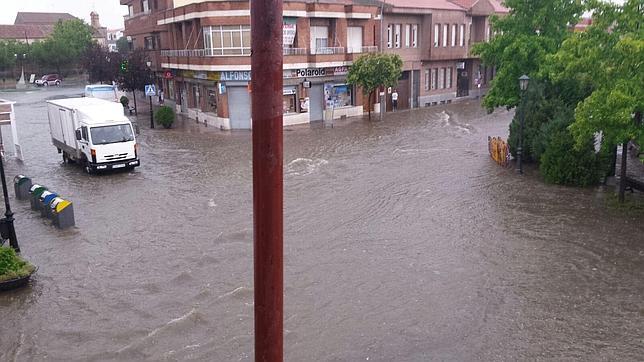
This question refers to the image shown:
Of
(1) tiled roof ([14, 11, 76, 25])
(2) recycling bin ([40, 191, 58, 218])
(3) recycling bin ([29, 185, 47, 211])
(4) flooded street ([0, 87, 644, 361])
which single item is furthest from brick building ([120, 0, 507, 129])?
(1) tiled roof ([14, 11, 76, 25])

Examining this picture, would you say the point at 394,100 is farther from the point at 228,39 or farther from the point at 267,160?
the point at 267,160

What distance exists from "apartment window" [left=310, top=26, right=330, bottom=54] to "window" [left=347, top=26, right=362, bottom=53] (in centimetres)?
167

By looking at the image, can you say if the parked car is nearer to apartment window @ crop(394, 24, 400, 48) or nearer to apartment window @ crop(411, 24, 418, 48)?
apartment window @ crop(394, 24, 400, 48)

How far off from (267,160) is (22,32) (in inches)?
4554

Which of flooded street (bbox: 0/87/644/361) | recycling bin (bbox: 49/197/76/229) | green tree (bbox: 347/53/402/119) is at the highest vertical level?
green tree (bbox: 347/53/402/119)

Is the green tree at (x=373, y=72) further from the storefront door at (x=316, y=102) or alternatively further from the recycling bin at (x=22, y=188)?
the recycling bin at (x=22, y=188)

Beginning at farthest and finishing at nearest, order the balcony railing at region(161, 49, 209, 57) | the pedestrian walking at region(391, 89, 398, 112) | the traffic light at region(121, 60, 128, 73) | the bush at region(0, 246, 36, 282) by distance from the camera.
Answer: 1. the pedestrian walking at region(391, 89, 398, 112)
2. the traffic light at region(121, 60, 128, 73)
3. the balcony railing at region(161, 49, 209, 57)
4. the bush at region(0, 246, 36, 282)

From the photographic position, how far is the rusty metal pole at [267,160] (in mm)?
3160

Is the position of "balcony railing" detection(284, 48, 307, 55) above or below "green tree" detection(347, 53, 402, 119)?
above

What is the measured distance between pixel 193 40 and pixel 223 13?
440 centimetres

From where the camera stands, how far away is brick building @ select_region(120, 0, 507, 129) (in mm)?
30828

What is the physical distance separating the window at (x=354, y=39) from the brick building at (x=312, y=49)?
61 millimetres

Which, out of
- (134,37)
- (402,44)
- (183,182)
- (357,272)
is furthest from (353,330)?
(134,37)

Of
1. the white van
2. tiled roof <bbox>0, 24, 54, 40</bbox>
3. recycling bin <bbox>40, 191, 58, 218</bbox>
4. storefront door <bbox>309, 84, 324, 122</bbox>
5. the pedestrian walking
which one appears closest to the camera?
recycling bin <bbox>40, 191, 58, 218</bbox>
